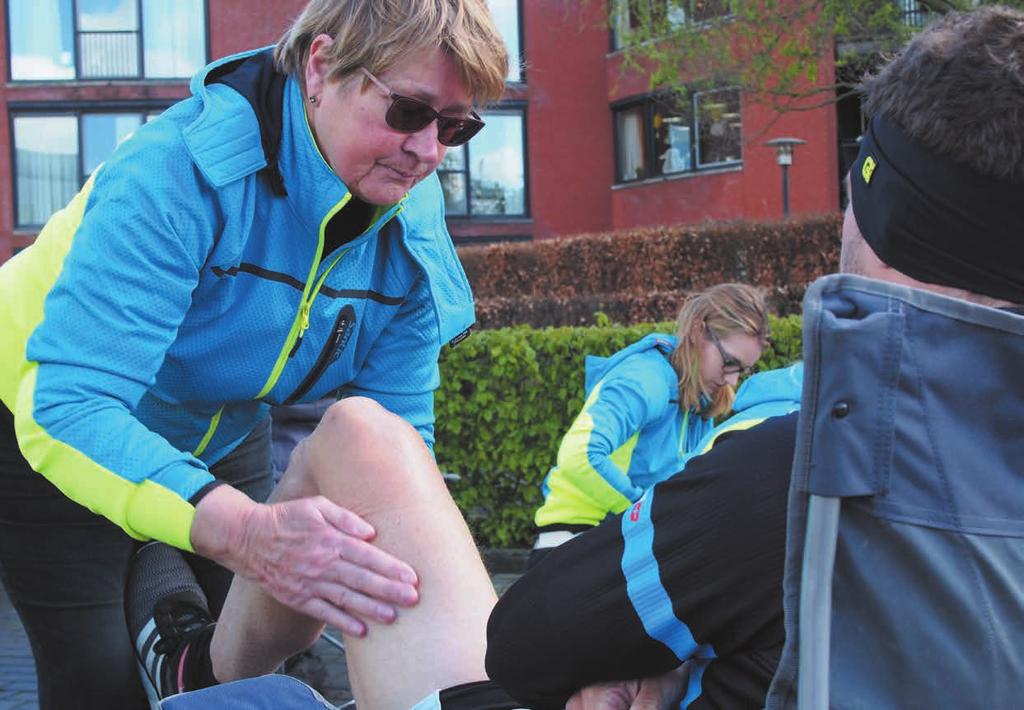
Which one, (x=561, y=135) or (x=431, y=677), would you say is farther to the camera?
(x=561, y=135)

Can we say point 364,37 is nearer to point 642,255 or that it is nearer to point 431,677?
point 431,677

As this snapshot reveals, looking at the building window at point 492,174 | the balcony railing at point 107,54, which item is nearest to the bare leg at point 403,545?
the building window at point 492,174

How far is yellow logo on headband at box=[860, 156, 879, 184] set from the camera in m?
1.67

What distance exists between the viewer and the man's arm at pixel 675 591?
4.99 feet

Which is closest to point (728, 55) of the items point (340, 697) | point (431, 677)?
point (340, 697)

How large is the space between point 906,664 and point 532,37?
25.1m

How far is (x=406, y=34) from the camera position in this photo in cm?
247

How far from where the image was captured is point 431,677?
2096 millimetres

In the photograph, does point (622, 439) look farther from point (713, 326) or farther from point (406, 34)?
point (406, 34)

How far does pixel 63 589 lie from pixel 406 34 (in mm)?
1555

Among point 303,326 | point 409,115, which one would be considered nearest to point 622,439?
point 303,326

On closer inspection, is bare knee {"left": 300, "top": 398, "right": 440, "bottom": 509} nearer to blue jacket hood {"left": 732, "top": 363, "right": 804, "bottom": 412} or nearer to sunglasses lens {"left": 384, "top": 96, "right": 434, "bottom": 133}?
sunglasses lens {"left": 384, "top": 96, "right": 434, "bottom": 133}

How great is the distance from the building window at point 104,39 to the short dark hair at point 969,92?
83.7 feet

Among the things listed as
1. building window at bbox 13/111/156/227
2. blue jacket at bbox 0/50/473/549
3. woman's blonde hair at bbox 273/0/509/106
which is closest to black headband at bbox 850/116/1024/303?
woman's blonde hair at bbox 273/0/509/106
